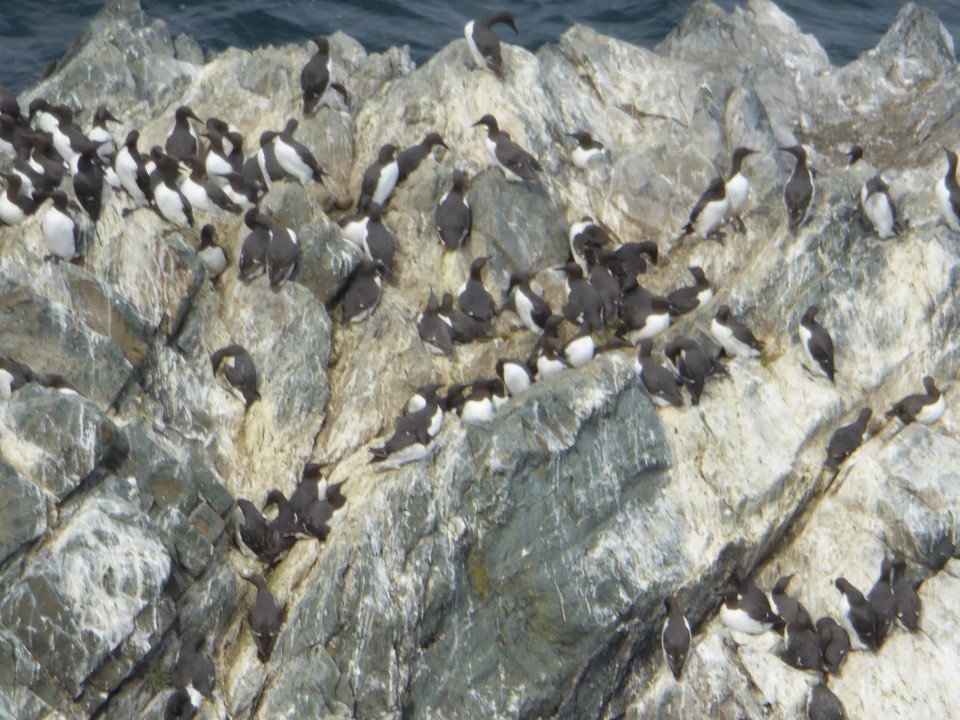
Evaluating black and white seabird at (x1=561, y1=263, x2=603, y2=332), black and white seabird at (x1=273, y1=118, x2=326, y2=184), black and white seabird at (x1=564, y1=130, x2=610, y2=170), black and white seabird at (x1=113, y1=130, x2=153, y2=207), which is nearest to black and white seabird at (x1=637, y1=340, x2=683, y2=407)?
black and white seabird at (x1=561, y1=263, x2=603, y2=332)

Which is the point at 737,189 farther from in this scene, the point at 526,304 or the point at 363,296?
the point at 363,296

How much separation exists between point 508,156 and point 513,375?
2293mm

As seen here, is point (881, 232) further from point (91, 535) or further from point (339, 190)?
point (91, 535)

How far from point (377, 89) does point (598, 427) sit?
19.3ft

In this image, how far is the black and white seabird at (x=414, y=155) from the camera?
44.5 ft

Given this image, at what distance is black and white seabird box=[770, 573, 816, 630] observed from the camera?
36.6ft

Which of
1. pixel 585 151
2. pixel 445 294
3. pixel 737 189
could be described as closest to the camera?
pixel 445 294

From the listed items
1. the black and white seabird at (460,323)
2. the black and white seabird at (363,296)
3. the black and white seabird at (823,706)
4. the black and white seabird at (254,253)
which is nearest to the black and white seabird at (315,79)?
the black and white seabird at (254,253)

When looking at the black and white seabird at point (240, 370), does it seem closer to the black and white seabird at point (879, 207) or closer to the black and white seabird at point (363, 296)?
the black and white seabird at point (363, 296)

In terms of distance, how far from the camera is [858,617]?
11047 millimetres

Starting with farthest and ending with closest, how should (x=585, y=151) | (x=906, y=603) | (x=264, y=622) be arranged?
(x=585, y=151)
(x=906, y=603)
(x=264, y=622)

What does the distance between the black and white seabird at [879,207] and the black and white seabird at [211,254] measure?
5984 millimetres

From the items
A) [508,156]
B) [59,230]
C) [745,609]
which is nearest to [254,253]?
[59,230]

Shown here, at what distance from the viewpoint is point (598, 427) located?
1121 centimetres
